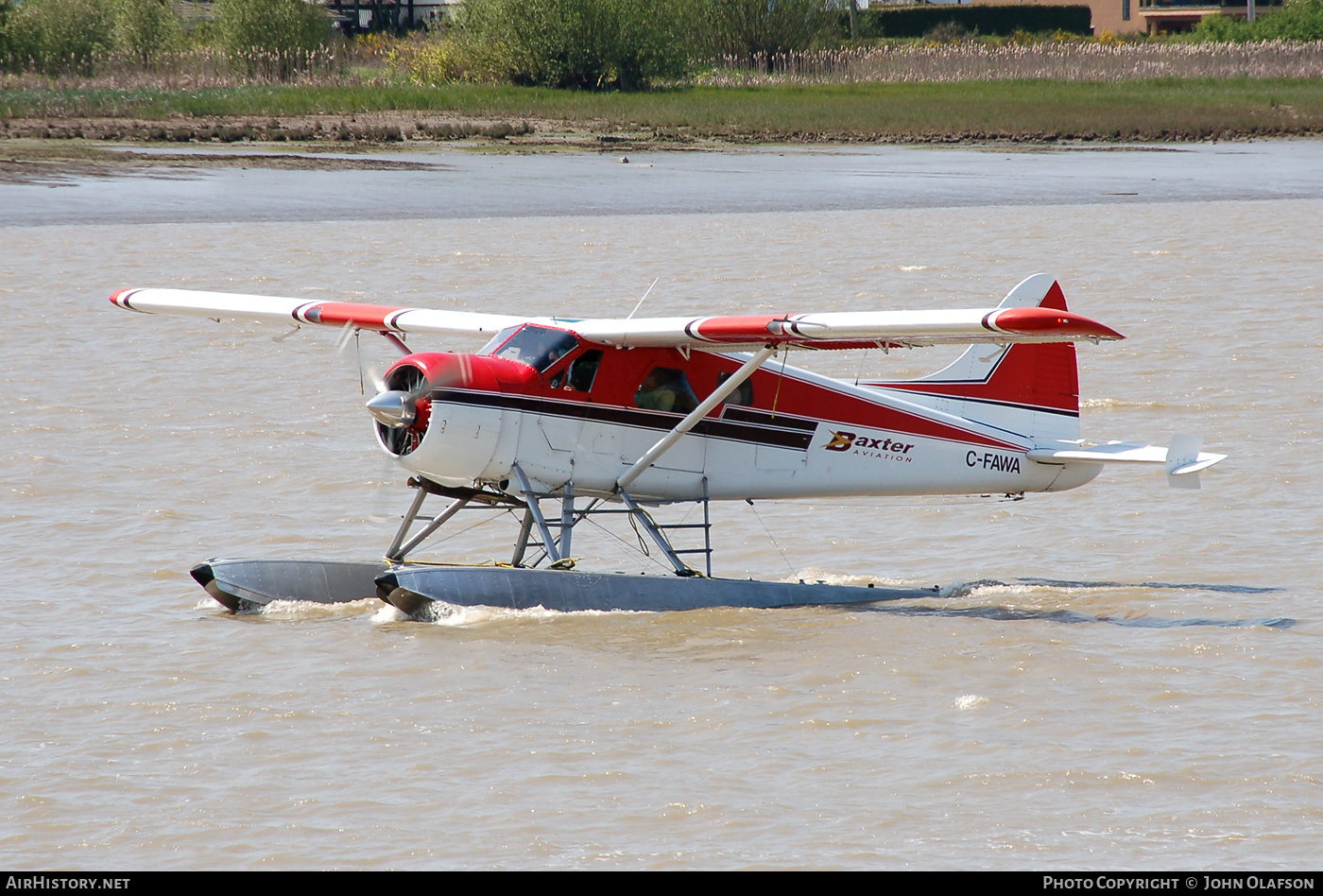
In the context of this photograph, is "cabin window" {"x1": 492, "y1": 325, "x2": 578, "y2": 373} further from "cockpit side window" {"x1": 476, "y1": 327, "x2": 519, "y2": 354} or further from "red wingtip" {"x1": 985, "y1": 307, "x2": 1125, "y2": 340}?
"red wingtip" {"x1": 985, "y1": 307, "x2": 1125, "y2": 340}

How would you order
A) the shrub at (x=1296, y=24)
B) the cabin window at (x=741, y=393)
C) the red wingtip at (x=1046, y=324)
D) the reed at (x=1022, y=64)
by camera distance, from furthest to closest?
the shrub at (x=1296, y=24) → the reed at (x=1022, y=64) → the cabin window at (x=741, y=393) → the red wingtip at (x=1046, y=324)

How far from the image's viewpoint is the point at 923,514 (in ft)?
40.2

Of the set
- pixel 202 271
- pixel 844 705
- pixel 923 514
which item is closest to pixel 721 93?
pixel 202 271

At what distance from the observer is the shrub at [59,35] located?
51969mm

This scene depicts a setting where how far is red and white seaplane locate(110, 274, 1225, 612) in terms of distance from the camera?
8.97m

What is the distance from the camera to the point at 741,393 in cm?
991

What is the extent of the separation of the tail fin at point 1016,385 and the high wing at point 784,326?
1.34 feet

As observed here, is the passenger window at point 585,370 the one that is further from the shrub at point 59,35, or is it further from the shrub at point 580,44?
the shrub at point 59,35

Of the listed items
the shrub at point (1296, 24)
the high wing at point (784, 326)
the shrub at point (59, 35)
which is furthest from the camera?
the shrub at point (1296, 24)

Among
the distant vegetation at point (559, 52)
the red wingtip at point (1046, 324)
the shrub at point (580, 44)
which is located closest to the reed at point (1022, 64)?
the distant vegetation at point (559, 52)

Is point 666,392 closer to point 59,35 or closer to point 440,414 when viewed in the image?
point 440,414

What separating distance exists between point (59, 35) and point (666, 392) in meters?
51.7

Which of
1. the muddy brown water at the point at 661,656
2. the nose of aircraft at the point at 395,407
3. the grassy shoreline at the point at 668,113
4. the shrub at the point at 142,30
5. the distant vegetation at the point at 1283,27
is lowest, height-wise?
the muddy brown water at the point at 661,656

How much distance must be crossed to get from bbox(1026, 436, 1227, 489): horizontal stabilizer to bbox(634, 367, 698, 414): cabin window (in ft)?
8.15
